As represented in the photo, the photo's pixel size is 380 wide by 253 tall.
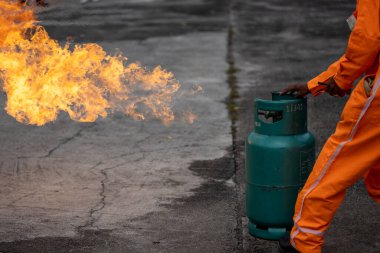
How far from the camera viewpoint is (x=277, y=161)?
554cm

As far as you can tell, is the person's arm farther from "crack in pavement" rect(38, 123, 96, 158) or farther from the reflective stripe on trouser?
"crack in pavement" rect(38, 123, 96, 158)

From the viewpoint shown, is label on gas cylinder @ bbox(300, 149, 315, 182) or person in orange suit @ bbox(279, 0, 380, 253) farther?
label on gas cylinder @ bbox(300, 149, 315, 182)

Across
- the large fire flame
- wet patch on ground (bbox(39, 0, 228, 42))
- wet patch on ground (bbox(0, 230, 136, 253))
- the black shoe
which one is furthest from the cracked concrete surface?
wet patch on ground (bbox(39, 0, 228, 42))

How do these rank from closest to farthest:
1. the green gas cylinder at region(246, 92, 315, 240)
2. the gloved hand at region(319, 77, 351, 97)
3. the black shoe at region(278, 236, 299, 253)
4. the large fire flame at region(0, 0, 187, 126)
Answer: the gloved hand at region(319, 77, 351, 97), the black shoe at region(278, 236, 299, 253), the green gas cylinder at region(246, 92, 315, 240), the large fire flame at region(0, 0, 187, 126)

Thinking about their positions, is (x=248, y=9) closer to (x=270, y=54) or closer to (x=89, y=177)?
(x=270, y=54)

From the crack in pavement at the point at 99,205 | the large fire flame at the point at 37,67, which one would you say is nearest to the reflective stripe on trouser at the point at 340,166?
the crack in pavement at the point at 99,205

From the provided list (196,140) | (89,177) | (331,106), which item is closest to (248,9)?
(331,106)

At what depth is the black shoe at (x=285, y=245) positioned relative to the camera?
212 inches

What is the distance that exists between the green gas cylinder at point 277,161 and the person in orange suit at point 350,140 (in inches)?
15.2

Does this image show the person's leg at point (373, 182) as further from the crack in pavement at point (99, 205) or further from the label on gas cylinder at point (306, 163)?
the crack in pavement at point (99, 205)

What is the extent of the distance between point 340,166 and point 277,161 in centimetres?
61

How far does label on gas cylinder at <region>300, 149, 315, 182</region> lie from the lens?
5574 mm

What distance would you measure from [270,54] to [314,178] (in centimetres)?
831

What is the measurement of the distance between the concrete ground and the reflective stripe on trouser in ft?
1.61
